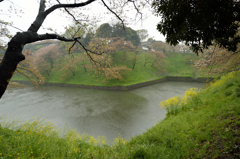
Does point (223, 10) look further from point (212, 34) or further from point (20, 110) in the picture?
point (20, 110)

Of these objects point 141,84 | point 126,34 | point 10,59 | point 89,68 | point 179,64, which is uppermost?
point 126,34

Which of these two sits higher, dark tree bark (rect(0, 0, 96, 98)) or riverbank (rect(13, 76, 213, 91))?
dark tree bark (rect(0, 0, 96, 98))

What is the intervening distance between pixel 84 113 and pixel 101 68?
7153 mm

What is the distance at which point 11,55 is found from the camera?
85.1 inches

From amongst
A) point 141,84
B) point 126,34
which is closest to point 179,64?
point 126,34

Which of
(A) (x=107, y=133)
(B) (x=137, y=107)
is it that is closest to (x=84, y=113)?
(A) (x=107, y=133)

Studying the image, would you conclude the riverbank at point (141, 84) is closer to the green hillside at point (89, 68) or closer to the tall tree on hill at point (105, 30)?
the green hillside at point (89, 68)

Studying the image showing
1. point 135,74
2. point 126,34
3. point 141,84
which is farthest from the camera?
point 126,34

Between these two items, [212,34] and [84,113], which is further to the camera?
[84,113]

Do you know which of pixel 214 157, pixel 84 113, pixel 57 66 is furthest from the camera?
pixel 57 66

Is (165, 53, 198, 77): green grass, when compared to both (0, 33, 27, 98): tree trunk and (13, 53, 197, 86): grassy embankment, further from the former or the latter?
(0, 33, 27, 98): tree trunk

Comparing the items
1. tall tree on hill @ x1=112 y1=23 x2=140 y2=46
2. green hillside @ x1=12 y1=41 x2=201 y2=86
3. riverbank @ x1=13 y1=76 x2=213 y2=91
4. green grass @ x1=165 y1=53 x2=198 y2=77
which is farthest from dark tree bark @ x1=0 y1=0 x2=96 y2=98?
green grass @ x1=165 y1=53 x2=198 y2=77

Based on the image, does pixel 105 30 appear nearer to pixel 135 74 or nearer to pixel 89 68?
pixel 89 68

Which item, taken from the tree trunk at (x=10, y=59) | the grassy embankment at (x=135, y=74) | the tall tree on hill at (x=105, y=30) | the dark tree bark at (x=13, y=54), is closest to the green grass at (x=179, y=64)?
the grassy embankment at (x=135, y=74)
